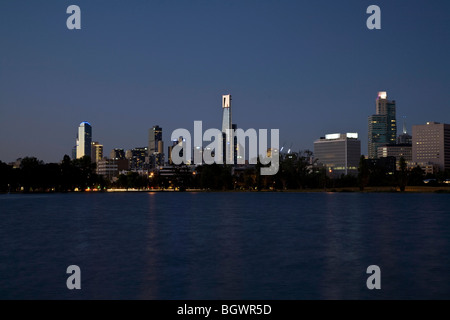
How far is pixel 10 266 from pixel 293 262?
21052mm

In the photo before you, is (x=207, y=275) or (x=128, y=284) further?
(x=207, y=275)

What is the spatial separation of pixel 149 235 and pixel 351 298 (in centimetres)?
3506

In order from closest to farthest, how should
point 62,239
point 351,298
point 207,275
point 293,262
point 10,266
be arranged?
point 351,298 → point 207,275 → point 10,266 → point 293,262 → point 62,239


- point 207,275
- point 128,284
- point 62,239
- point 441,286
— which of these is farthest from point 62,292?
point 62,239

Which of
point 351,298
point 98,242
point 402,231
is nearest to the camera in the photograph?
point 351,298

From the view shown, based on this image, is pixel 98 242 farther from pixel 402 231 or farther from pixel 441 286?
pixel 402 231

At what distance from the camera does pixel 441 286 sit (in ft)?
95.2
